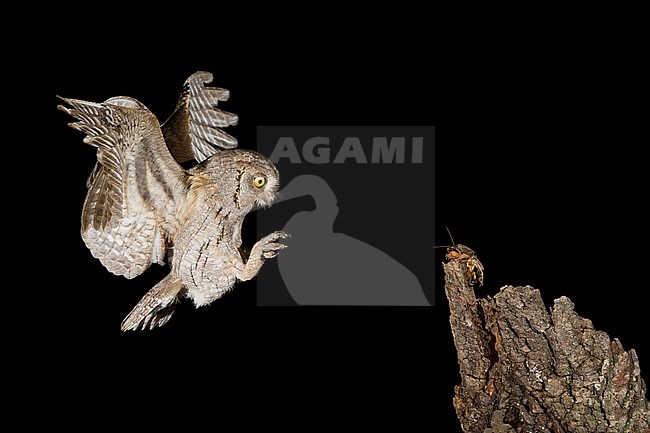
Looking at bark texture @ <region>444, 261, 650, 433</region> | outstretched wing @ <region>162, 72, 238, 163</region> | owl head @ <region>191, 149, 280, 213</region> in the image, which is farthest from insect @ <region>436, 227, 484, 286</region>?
outstretched wing @ <region>162, 72, 238, 163</region>

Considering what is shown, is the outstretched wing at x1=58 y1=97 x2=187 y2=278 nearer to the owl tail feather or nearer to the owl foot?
the owl tail feather

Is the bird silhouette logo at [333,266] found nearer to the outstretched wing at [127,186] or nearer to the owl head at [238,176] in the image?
the owl head at [238,176]

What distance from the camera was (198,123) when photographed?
171 inches

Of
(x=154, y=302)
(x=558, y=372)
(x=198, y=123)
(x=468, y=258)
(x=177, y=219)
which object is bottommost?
(x=558, y=372)

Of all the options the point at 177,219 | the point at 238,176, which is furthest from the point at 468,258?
the point at 177,219

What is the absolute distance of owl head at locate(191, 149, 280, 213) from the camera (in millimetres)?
3963

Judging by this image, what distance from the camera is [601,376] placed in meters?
3.54

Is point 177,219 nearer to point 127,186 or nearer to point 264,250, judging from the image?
point 127,186

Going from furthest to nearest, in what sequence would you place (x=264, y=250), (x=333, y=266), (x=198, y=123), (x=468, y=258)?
(x=198, y=123), (x=333, y=266), (x=264, y=250), (x=468, y=258)

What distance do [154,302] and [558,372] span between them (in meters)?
1.92

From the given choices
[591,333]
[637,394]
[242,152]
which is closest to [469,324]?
[591,333]

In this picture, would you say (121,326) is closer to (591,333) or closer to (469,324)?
(469,324)

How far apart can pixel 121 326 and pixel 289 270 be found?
0.87 metres

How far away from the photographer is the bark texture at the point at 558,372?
11.6ft
